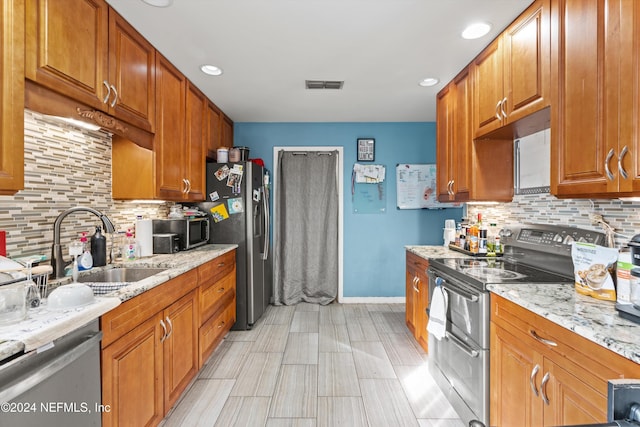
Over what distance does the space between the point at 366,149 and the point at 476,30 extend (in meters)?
2.14

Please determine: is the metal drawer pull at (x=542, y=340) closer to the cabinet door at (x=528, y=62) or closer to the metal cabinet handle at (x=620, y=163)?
the metal cabinet handle at (x=620, y=163)

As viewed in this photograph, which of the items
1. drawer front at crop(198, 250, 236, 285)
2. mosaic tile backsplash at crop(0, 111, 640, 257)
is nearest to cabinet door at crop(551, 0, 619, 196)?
mosaic tile backsplash at crop(0, 111, 640, 257)

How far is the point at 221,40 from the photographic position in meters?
2.04

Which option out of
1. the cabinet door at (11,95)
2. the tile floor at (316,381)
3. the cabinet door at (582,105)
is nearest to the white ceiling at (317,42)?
the cabinet door at (582,105)

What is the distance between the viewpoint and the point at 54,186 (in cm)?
177

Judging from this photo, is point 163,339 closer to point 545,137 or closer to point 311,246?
point 311,246

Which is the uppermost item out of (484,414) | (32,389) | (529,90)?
(529,90)

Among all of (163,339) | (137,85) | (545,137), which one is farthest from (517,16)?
(163,339)

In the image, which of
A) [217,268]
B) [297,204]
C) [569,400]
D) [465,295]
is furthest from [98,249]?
[569,400]

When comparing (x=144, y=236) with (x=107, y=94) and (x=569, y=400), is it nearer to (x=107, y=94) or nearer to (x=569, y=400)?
(x=107, y=94)

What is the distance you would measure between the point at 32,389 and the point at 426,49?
264 cm

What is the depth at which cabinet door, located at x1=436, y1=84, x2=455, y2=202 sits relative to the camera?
266 cm

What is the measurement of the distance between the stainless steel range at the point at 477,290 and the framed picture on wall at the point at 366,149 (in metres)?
2.04

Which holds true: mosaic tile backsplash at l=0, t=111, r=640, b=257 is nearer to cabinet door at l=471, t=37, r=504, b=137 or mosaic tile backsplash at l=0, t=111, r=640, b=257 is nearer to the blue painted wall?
cabinet door at l=471, t=37, r=504, b=137
